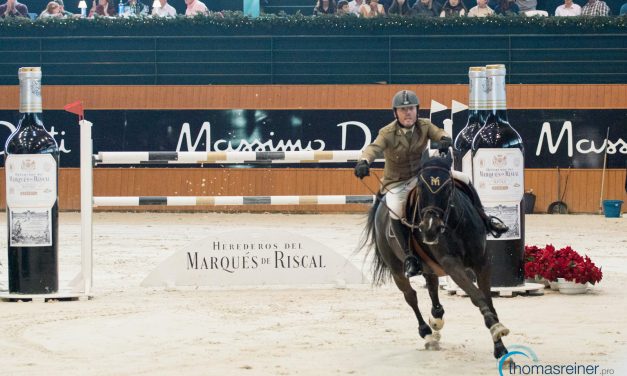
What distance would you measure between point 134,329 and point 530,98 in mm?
14211

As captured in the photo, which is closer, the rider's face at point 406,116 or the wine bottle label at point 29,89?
the rider's face at point 406,116

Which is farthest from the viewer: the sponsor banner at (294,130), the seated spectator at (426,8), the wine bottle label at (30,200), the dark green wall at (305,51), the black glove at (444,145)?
the seated spectator at (426,8)

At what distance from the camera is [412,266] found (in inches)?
366

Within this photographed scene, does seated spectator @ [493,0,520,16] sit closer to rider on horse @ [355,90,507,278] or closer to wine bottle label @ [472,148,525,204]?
wine bottle label @ [472,148,525,204]

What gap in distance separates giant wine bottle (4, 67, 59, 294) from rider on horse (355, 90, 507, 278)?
4416mm

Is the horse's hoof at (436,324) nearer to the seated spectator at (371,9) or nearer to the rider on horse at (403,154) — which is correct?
the rider on horse at (403,154)

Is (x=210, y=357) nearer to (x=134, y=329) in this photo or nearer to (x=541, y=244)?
(x=134, y=329)

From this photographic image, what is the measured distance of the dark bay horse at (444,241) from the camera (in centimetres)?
880

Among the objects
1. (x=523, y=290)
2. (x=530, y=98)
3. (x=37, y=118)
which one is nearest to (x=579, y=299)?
(x=523, y=290)

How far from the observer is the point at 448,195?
29.4ft

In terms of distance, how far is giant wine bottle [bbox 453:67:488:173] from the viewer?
12891mm

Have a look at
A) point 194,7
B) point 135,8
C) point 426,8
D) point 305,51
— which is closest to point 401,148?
point 305,51

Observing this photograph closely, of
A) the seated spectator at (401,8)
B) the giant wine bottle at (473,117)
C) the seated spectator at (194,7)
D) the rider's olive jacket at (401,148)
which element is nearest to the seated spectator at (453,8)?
the seated spectator at (401,8)

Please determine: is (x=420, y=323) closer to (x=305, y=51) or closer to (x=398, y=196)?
(x=398, y=196)
